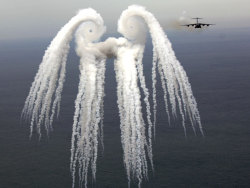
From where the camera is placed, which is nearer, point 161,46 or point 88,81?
point 161,46

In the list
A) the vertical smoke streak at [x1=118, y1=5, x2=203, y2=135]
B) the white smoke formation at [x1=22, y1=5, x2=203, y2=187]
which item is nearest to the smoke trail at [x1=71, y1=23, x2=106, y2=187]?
the white smoke formation at [x1=22, y1=5, x2=203, y2=187]

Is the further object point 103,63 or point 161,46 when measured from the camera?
point 103,63

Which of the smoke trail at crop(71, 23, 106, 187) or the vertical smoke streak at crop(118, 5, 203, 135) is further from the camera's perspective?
the smoke trail at crop(71, 23, 106, 187)

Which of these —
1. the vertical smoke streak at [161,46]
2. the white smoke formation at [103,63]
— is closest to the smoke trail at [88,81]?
the white smoke formation at [103,63]

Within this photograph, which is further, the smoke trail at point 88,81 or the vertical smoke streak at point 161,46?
the smoke trail at point 88,81

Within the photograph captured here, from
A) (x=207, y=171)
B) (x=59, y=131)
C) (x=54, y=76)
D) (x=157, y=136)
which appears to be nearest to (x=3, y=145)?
(x=59, y=131)

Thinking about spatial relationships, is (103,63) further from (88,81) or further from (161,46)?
(161,46)

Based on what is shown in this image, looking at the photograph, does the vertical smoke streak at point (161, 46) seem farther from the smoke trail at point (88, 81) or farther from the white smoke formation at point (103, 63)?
the smoke trail at point (88, 81)

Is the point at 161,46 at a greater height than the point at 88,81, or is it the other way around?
the point at 161,46

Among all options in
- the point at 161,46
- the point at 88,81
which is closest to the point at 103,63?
the point at 88,81

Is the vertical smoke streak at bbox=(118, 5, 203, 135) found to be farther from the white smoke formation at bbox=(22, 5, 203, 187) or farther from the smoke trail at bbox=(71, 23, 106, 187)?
the smoke trail at bbox=(71, 23, 106, 187)

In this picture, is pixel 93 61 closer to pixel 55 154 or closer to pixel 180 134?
pixel 55 154
